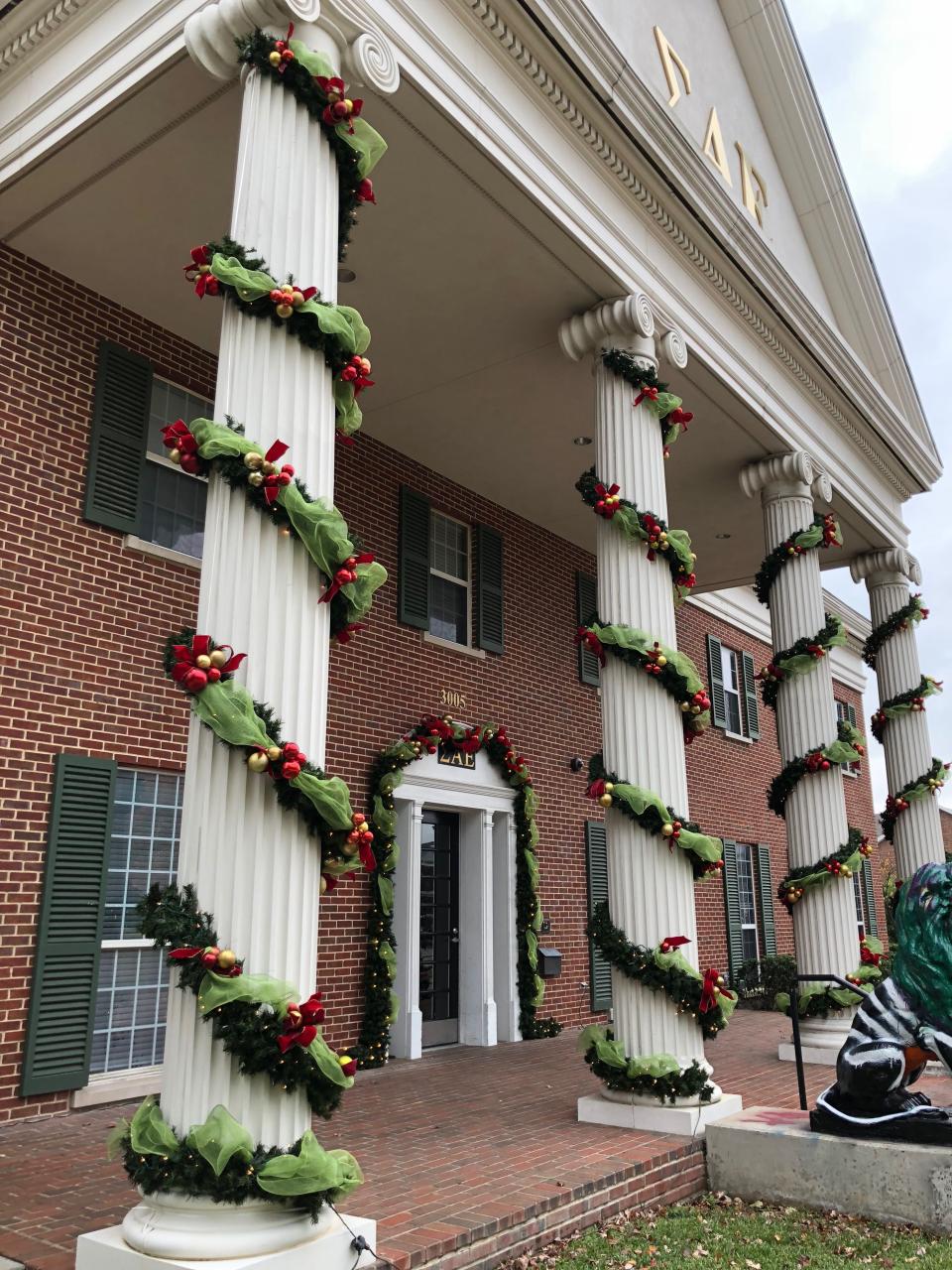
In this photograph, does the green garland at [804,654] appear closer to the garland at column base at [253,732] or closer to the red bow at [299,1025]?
the garland at column base at [253,732]

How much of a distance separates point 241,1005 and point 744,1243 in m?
2.93

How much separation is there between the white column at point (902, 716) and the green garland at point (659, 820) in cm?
607

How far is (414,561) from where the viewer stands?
1042 cm

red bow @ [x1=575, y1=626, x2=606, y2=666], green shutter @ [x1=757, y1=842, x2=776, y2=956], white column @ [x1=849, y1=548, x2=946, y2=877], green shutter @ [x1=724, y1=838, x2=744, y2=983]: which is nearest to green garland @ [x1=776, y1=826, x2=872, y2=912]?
white column @ [x1=849, y1=548, x2=946, y2=877]

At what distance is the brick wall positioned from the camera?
6.75 metres

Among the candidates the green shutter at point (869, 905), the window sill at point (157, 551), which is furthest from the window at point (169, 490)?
the green shutter at point (869, 905)

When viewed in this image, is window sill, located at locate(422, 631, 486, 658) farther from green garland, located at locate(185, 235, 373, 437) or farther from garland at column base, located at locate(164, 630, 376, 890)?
garland at column base, located at locate(164, 630, 376, 890)

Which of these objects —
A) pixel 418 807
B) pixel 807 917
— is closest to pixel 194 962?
pixel 418 807

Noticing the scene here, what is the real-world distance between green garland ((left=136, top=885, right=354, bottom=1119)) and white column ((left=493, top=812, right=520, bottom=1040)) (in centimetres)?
695

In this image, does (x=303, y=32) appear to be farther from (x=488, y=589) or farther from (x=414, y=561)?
(x=488, y=589)

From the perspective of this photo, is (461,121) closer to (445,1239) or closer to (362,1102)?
(445,1239)

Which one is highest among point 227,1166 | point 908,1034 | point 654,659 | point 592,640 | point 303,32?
point 303,32

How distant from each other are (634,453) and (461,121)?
2543 millimetres

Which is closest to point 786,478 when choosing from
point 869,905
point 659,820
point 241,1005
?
point 659,820
